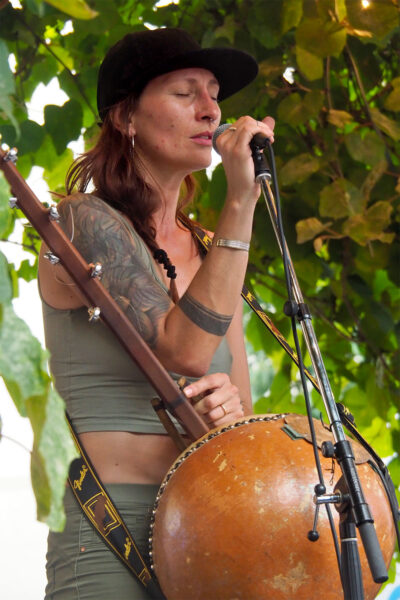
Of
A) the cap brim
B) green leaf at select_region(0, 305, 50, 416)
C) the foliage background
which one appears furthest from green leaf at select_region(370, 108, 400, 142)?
green leaf at select_region(0, 305, 50, 416)

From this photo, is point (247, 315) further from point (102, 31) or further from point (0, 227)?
point (0, 227)

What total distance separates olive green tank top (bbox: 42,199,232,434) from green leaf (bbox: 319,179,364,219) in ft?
3.48

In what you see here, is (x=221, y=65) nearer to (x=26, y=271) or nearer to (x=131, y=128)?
(x=131, y=128)

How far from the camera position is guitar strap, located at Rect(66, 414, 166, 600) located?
1.42 meters

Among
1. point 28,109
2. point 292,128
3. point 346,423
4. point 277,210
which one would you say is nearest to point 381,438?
point 292,128

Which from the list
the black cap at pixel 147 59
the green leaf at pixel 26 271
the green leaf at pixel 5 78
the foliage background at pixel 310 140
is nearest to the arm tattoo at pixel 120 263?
the black cap at pixel 147 59

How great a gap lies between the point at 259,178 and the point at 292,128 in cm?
152

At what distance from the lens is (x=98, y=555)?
1454mm

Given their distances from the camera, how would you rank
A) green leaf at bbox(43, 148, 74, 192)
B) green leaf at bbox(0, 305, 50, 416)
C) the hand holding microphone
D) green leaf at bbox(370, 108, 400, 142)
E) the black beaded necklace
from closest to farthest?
green leaf at bbox(0, 305, 50, 416)
the hand holding microphone
the black beaded necklace
green leaf at bbox(370, 108, 400, 142)
green leaf at bbox(43, 148, 74, 192)

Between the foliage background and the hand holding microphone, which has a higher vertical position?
the foliage background

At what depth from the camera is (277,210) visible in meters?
1.35

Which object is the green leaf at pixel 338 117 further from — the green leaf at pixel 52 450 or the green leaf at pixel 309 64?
the green leaf at pixel 52 450

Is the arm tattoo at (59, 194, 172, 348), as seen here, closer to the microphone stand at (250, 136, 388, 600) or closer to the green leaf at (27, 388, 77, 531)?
the microphone stand at (250, 136, 388, 600)

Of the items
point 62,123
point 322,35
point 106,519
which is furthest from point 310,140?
point 106,519
